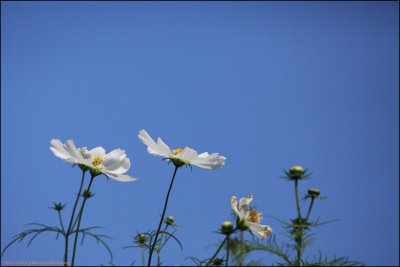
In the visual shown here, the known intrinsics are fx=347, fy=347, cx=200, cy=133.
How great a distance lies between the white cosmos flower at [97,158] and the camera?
979 millimetres

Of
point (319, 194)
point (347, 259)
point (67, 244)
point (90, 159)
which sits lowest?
point (67, 244)

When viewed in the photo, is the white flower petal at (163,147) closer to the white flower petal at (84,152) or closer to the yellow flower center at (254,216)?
the white flower petal at (84,152)

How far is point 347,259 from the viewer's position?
5.98ft

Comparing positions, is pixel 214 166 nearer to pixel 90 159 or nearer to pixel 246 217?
pixel 246 217

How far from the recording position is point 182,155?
105cm

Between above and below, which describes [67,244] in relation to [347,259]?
below

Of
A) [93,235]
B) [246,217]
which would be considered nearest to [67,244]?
[93,235]

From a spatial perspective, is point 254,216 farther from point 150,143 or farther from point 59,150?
point 59,150

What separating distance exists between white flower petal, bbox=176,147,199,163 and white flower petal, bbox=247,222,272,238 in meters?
0.27

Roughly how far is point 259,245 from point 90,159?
145 centimetres

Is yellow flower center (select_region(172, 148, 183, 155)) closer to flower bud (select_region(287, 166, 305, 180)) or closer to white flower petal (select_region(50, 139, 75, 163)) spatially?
white flower petal (select_region(50, 139, 75, 163))

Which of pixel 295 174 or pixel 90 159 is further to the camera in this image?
pixel 295 174

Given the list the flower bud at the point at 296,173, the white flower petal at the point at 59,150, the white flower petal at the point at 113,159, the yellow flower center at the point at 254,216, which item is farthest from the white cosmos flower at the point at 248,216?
the flower bud at the point at 296,173

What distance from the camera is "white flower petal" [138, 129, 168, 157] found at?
1019 millimetres
